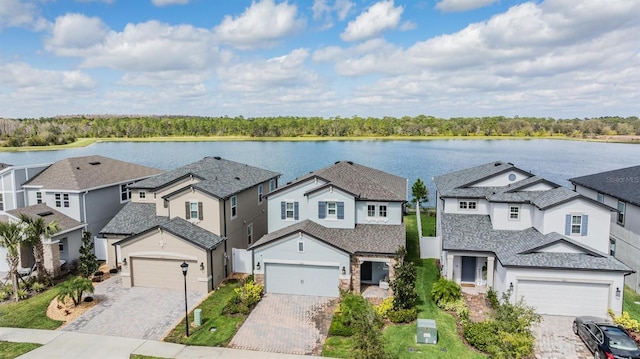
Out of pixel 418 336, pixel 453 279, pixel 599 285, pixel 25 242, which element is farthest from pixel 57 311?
pixel 599 285

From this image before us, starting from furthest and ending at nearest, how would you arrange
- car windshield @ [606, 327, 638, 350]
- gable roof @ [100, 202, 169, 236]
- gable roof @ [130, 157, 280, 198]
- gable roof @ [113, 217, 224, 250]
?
1. gable roof @ [100, 202, 169, 236]
2. gable roof @ [130, 157, 280, 198]
3. gable roof @ [113, 217, 224, 250]
4. car windshield @ [606, 327, 638, 350]

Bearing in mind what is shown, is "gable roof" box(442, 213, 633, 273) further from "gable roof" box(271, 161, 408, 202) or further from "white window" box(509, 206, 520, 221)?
"gable roof" box(271, 161, 408, 202)

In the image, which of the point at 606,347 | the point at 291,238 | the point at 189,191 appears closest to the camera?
the point at 606,347

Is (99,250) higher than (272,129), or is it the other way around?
(272,129)

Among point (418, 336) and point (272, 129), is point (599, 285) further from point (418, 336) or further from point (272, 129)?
point (272, 129)

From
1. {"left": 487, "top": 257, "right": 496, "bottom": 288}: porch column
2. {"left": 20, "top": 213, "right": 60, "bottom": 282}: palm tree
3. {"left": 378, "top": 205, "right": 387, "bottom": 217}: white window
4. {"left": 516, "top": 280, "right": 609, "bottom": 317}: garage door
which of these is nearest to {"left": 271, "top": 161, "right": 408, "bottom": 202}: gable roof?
{"left": 378, "top": 205, "right": 387, "bottom": 217}: white window

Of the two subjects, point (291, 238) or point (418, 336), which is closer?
point (418, 336)

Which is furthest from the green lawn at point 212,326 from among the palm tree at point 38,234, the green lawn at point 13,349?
the palm tree at point 38,234
